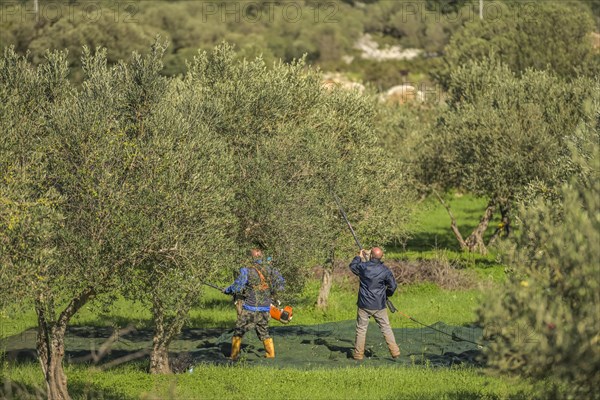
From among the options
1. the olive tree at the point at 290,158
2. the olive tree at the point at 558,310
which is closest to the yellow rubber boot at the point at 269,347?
the olive tree at the point at 290,158

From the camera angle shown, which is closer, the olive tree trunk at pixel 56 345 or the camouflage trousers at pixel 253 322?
the olive tree trunk at pixel 56 345

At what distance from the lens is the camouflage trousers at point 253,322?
70.4 feet

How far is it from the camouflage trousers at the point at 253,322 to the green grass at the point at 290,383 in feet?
3.57

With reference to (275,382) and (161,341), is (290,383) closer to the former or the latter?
(275,382)

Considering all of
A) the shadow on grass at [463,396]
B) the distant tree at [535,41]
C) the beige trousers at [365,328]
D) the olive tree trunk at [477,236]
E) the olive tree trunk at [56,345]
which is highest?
the olive tree trunk at [56,345]

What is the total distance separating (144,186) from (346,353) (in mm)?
8095

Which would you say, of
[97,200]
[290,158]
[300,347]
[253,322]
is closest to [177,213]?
[97,200]

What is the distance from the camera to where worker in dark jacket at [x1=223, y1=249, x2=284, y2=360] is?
21.0m

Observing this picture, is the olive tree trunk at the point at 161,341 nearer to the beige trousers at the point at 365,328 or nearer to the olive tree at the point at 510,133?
the beige trousers at the point at 365,328

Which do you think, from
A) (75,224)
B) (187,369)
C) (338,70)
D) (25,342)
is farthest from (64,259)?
(338,70)

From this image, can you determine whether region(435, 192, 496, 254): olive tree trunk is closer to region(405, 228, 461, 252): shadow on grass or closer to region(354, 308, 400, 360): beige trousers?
region(405, 228, 461, 252): shadow on grass

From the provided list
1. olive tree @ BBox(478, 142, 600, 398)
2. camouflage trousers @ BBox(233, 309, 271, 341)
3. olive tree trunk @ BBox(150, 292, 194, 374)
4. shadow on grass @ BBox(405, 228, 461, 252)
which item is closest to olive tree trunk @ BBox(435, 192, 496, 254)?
shadow on grass @ BBox(405, 228, 461, 252)

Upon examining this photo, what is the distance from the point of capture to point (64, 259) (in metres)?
16.0

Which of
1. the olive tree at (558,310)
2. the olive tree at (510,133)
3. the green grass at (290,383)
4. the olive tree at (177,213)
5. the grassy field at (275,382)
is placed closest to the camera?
the olive tree at (558,310)
